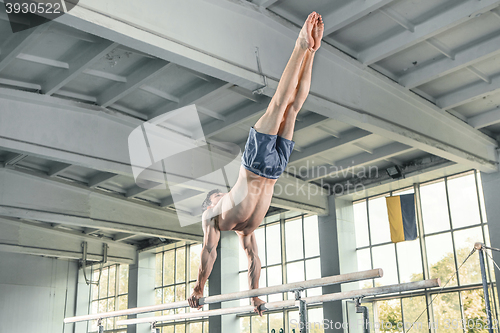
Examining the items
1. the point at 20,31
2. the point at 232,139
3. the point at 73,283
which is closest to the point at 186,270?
the point at 73,283

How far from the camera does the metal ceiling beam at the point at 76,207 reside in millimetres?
9758

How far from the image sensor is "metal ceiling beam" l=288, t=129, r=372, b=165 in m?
9.35

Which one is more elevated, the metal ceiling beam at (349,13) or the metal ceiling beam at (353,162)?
the metal ceiling beam at (349,13)

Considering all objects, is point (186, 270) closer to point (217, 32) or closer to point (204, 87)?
point (204, 87)

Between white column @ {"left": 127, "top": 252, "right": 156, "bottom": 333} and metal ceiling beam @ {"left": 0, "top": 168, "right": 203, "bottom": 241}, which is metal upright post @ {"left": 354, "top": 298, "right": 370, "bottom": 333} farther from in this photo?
white column @ {"left": 127, "top": 252, "right": 156, "bottom": 333}

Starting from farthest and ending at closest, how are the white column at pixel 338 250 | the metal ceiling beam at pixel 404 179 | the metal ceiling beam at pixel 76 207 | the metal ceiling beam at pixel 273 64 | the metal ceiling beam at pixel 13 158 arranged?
the white column at pixel 338 250 < the metal ceiling beam at pixel 404 179 < the metal ceiling beam at pixel 76 207 < the metal ceiling beam at pixel 13 158 < the metal ceiling beam at pixel 273 64

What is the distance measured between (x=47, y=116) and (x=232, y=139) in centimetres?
382

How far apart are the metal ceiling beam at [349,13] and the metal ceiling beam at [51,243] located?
11329 millimetres

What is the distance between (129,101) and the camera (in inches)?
329

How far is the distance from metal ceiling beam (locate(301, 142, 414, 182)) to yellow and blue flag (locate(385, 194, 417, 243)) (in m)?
1.21

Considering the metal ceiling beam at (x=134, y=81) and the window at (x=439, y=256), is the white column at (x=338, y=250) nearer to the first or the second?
the window at (x=439, y=256)

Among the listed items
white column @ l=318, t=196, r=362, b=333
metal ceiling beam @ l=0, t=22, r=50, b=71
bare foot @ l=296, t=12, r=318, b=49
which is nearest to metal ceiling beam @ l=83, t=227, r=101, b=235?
white column @ l=318, t=196, r=362, b=333

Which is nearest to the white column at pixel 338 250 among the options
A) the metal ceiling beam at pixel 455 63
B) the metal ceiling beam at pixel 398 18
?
the metal ceiling beam at pixel 455 63

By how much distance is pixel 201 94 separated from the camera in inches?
305
